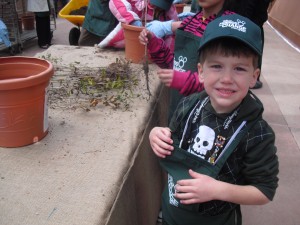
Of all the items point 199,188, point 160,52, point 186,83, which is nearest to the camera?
point 199,188

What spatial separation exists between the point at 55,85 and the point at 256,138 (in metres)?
1.27

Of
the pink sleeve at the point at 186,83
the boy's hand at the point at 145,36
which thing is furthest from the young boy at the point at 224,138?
the boy's hand at the point at 145,36

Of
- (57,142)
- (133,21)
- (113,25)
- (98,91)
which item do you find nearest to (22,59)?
(57,142)

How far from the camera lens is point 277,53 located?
255 inches

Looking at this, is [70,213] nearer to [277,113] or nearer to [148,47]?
[148,47]

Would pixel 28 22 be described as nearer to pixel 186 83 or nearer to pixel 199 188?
pixel 186 83

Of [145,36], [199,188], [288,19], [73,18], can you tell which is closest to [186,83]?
[145,36]

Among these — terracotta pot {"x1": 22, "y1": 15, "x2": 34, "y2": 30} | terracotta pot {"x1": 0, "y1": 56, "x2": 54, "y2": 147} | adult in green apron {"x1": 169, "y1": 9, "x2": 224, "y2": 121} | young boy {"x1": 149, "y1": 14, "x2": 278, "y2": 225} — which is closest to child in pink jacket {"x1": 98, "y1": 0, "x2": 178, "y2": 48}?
adult in green apron {"x1": 169, "y1": 9, "x2": 224, "y2": 121}

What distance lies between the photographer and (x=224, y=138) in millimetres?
1062

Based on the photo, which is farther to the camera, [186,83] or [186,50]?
[186,50]

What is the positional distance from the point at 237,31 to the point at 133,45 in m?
1.40

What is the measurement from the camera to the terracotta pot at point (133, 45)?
2.22 meters

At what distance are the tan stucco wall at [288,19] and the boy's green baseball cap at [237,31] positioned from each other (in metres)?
6.64

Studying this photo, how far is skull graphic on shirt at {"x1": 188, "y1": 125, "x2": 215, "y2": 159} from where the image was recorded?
1.09 m
